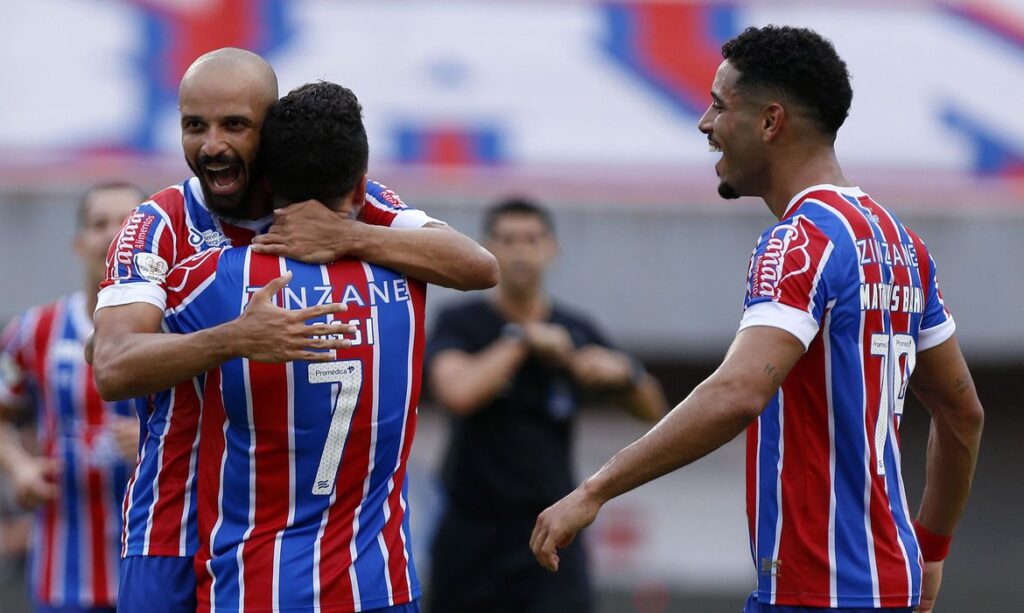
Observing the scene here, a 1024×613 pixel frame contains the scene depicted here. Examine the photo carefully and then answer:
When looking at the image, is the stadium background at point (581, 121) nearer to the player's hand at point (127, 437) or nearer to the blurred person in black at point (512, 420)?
the blurred person in black at point (512, 420)

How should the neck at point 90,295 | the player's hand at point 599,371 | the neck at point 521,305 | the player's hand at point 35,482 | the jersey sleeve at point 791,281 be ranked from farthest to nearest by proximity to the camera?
1. the neck at point 521,305
2. the player's hand at point 599,371
3. the neck at point 90,295
4. the player's hand at point 35,482
5. the jersey sleeve at point 791,281

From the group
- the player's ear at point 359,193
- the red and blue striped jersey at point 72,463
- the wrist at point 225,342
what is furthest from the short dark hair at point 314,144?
the red and blue striped jersey at point 72,463

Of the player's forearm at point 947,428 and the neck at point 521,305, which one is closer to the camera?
the player's forearm at point 947,428

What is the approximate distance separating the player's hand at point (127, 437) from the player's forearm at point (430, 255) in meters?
2.07

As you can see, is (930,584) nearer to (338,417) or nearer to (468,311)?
(338,417)

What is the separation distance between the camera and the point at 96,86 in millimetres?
10523

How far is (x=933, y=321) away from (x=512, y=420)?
2500 millimetres

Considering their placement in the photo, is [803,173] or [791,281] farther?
[803,173]

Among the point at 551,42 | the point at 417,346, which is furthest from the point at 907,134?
the point at 417,346

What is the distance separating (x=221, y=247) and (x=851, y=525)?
1731 millimetres

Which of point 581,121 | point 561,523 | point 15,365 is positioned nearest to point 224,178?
point 561,523

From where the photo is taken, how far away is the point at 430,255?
373cm

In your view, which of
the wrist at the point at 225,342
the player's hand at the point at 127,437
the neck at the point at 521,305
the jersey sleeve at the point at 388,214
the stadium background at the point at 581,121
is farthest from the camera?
the stadium background at the point at 581,121

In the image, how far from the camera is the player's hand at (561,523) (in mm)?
3588
